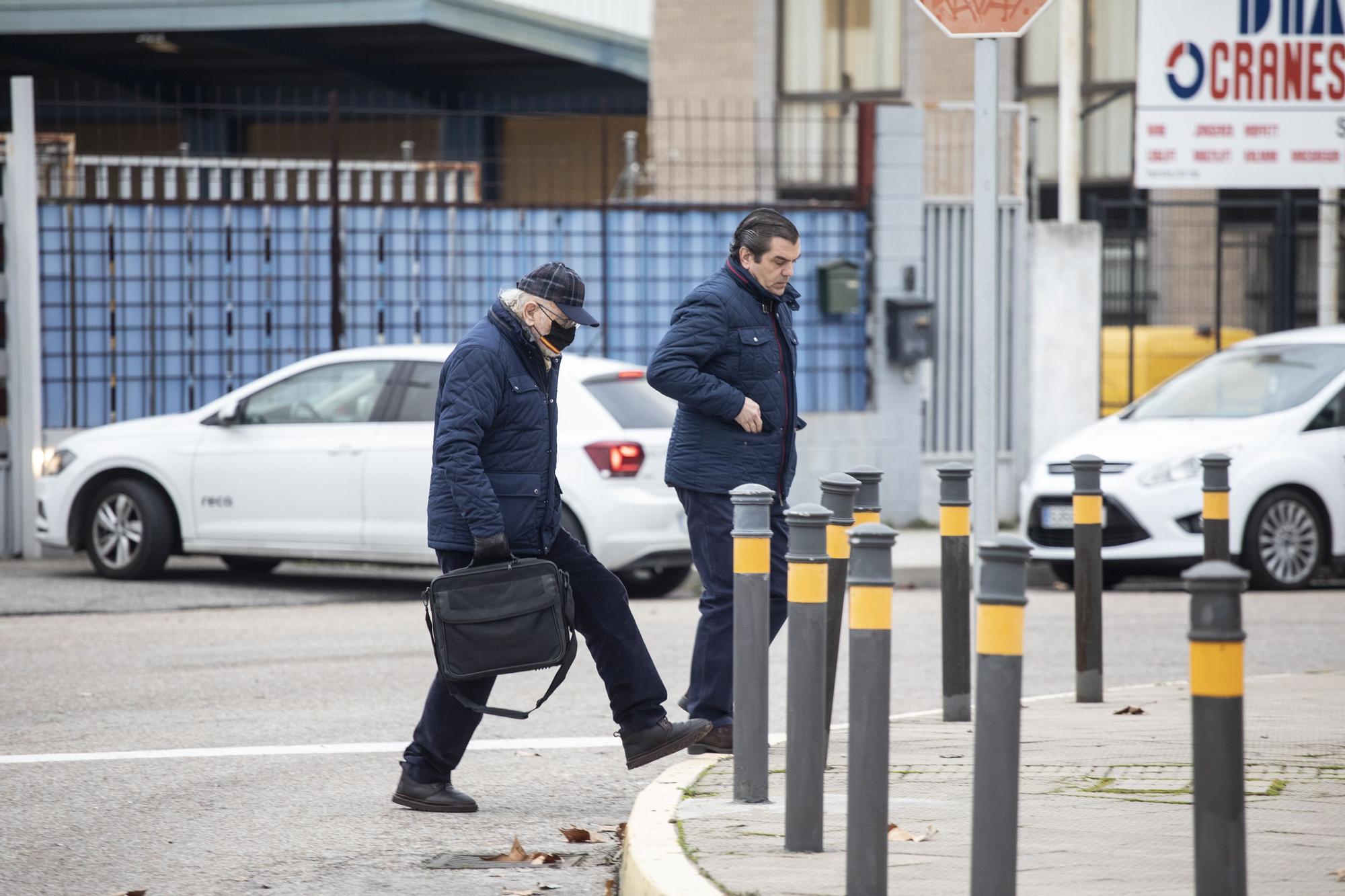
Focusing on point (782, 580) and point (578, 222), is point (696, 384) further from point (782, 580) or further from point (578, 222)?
point (578, 222)

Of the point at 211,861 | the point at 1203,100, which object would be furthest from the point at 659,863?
the point at 1203,100

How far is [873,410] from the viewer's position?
15609mm

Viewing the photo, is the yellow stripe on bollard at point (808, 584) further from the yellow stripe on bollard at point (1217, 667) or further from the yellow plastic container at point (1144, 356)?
the yellow plastic container at point (1144, 356)

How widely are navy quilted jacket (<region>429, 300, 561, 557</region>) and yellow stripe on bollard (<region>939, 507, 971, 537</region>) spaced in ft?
5.39

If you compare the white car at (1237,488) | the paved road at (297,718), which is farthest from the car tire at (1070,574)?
the paved road at (297,718)

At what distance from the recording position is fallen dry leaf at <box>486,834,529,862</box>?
5113 millimetres

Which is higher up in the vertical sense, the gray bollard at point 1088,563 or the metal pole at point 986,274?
the metal pole at point 986,274

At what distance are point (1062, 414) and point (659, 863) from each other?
39.3ft

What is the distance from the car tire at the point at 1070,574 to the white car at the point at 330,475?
2598 millimetres

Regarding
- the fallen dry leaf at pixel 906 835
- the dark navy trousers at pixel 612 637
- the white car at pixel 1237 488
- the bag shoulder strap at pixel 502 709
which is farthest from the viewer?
the white car at pixel 1237 488

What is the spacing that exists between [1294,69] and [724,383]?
11524 millimetres

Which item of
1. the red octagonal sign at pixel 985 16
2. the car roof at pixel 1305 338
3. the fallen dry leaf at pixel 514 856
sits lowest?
the fallen dry leaf at pixel 514 856

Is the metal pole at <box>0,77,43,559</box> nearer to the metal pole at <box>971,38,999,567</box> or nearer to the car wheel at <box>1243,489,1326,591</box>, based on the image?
the car wheel at <box>1243,489,1326,591</box>

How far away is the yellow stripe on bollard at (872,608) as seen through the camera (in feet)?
13.6
